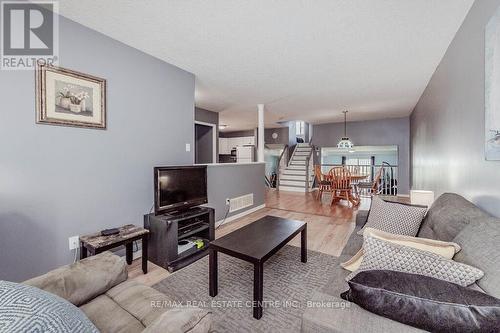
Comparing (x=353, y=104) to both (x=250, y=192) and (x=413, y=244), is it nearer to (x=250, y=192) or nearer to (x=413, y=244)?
(x=250, y=192)

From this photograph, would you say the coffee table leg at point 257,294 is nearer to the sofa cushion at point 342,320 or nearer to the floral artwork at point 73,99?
the sofa cushion at point 342,320

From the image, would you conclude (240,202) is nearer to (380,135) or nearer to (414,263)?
(414,263)

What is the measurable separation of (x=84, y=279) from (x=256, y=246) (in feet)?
3.73

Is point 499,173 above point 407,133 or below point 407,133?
below

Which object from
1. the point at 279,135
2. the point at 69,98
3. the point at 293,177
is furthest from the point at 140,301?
the point at 279,135

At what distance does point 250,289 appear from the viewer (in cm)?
189

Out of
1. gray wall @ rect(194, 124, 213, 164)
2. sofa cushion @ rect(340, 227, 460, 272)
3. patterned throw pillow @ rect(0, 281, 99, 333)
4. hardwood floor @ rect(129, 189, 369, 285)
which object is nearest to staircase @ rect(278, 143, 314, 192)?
hardwood floor @ rect(129, 189, 369, 285)

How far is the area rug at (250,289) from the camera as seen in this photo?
5.02 feet

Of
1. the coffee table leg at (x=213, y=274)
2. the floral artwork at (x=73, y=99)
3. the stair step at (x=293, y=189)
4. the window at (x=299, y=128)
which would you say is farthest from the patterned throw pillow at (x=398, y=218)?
the window at (x=299, y=128)

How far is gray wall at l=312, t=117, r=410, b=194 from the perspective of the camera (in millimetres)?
6754

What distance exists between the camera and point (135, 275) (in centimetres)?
214

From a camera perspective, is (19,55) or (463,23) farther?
(463,23)

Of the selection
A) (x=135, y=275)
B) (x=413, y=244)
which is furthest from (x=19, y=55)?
(x=413, y=244)

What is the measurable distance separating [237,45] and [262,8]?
2.15ft
